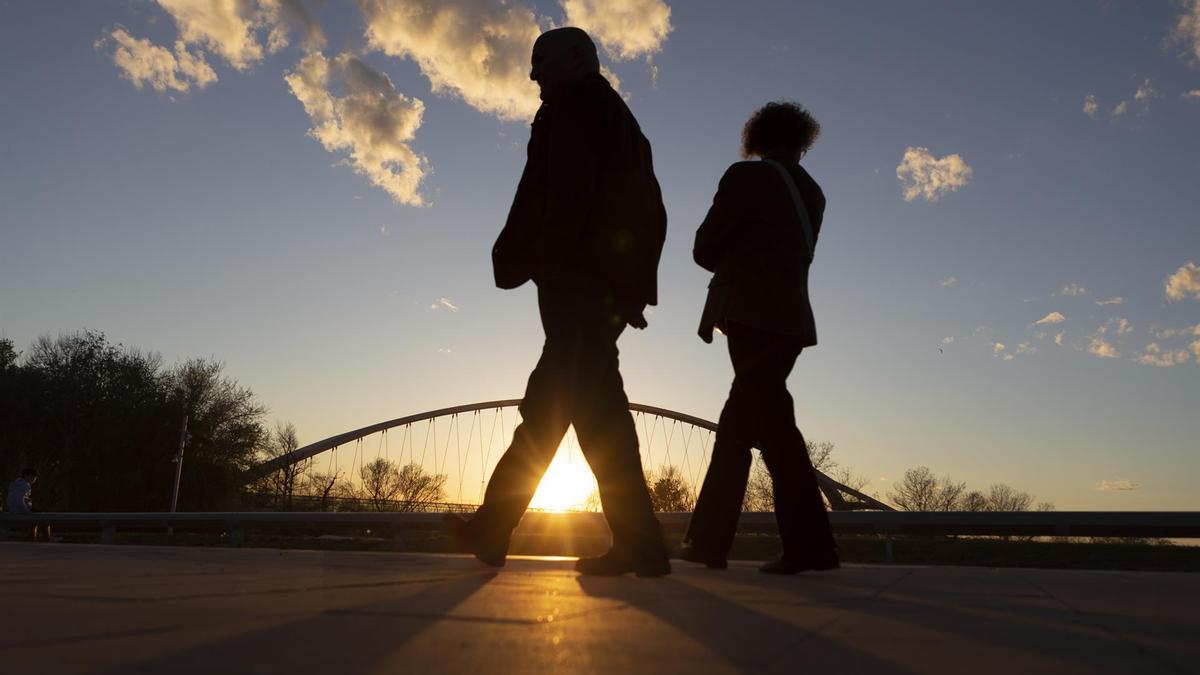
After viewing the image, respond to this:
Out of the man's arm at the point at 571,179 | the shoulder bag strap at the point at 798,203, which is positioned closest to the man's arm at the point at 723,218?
the shoulder bag strap at the point at 798,203

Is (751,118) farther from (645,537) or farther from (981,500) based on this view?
(981,500)

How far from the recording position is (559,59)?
3439mm

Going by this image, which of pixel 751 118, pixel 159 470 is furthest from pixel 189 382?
pixel 751 118

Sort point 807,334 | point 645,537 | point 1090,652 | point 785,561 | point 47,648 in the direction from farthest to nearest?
point 807,334 → point 785,561 → point 645,537 → point 1090,652 → point 47,648

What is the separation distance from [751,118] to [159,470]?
4362cm

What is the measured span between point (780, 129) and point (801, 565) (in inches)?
73.9

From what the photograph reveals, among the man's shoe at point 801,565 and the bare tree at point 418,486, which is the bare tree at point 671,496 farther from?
the man's shoe at point 801,565

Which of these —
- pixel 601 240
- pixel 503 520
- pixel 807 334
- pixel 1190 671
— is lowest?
pixel 1190 671

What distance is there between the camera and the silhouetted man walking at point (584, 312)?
315 centimetres

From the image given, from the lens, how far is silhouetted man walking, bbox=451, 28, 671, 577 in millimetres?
3148

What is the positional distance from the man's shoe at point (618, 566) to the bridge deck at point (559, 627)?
1.63ft

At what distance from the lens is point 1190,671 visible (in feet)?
3.47

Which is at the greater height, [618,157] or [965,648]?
[618,157]

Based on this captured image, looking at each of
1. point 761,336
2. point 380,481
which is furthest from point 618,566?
point 380,481
